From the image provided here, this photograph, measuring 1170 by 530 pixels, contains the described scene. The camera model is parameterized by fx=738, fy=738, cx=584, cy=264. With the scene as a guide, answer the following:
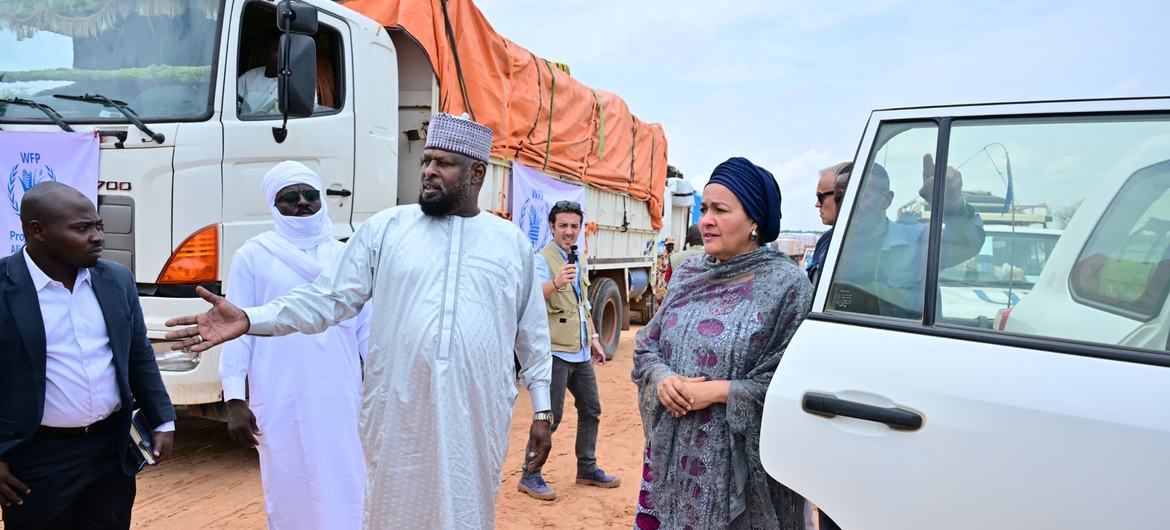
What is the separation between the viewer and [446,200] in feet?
7.88

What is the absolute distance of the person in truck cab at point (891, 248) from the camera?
176 centimetres

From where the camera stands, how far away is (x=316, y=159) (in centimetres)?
426

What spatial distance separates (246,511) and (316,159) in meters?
1.94

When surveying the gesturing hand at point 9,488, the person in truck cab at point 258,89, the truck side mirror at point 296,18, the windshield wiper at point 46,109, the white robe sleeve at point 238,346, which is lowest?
the gesturing hand at point 9,488

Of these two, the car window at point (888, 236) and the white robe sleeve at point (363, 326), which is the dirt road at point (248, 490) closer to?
the white robe sleeve at point (363, 326)

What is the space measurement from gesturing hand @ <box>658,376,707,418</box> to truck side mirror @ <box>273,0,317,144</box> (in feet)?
8.93

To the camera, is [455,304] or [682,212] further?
[682,212]

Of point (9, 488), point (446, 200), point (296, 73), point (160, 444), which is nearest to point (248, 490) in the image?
point (160, 444)

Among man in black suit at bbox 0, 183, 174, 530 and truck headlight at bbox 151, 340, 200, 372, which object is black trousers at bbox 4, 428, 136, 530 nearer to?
man in black suit at bbox 0, 183, 174, 530

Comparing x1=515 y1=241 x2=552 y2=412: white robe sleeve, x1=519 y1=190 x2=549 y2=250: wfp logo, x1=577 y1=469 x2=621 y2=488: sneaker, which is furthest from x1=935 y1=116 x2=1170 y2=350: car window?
x1=519 y1=190 x2=549 y2=250: wfp logo

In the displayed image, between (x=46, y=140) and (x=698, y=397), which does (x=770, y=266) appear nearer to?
(x=698, y=397)

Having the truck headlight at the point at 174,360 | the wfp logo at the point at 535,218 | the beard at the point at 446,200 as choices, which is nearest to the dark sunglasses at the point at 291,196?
the beard at the point at 446,200

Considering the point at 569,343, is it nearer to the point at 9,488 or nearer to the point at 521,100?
the point at 521,100

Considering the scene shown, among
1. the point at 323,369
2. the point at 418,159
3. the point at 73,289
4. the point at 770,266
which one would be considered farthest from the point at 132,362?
the point at 418,159
